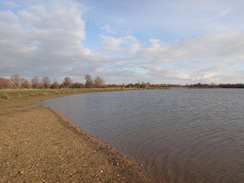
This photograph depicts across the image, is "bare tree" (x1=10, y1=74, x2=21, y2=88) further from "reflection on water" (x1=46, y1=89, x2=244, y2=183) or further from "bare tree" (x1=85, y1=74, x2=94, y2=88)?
"reflection on water" (x1=46, y1=89, x2=244, y2=183)

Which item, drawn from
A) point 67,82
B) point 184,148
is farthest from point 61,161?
point 67,82

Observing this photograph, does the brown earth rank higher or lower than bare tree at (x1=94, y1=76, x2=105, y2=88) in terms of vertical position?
lower

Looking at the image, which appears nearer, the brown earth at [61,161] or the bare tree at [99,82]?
the brown earth at [61,161]

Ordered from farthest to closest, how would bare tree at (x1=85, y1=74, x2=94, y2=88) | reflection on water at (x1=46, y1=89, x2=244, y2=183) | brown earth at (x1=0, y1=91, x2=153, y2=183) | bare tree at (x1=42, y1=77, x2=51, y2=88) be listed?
bare tree at (x1=85, y1=74, x2=94, y2=88) → bare tree at (x1=42, y1=77, x2=51, y2=88) → reflection on water at (x1=46, y1=89, x2=244, y2=183) → brown earth at (x1=0, y1=91, x2=153, y2=183)

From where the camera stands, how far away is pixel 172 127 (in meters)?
12.4

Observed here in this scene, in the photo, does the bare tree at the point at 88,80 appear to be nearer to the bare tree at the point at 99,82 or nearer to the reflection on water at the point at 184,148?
the bare tree at the point at 99,82

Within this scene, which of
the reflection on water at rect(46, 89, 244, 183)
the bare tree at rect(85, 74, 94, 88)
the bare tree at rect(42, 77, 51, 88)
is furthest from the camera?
the bare tree at rect(85, 74, 94, 88)

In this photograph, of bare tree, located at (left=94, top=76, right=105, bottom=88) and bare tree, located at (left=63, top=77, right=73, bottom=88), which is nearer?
bare tree, located at (left=63, top=77, right=73, bottom=88)

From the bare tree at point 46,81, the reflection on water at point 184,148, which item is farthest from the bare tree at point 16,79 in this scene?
the reflection on water at point 184,148

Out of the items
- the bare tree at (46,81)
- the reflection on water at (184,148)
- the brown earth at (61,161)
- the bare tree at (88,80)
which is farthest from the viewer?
the bare tree at (88,80)

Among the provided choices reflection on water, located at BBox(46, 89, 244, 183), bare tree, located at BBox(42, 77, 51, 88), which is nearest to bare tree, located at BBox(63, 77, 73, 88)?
bare tree, located at BBox(42, 77, 51, 88)

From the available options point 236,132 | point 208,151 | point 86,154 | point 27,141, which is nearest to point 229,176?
point 208,151

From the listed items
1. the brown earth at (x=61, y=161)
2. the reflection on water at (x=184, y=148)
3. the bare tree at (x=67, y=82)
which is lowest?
the reflection on water at (x=184, y=148)

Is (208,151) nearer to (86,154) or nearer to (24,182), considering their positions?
(86,154)
